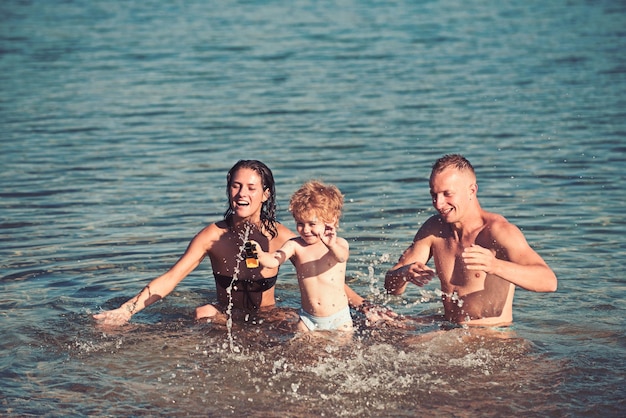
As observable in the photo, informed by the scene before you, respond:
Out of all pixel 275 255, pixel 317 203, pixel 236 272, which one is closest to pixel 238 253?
pixel 236 272

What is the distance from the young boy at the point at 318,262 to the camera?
21.5 feet

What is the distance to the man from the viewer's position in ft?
21.0

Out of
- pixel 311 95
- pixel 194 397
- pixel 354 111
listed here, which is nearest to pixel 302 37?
pixel 311 95

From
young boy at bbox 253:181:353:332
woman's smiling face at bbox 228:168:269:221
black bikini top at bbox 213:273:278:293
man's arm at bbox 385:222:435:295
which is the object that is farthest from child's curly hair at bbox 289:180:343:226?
black bikini top at bbox 213:273:278:293

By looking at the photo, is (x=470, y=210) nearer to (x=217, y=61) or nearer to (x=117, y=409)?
(x=117, y=409)

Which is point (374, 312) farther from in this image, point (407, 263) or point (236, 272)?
point (236, 272)

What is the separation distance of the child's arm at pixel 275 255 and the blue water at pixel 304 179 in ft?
2.08

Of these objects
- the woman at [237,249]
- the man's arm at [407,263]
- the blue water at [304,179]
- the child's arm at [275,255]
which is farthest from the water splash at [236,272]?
the man's arm at [407,263]

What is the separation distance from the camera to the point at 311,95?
17281 millimetres

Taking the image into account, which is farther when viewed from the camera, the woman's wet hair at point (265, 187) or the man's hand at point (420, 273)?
the woman's wet hair at point (265, 187)

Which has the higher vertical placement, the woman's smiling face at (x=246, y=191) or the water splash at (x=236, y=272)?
the woman's smiling face at (x=246, y=191)

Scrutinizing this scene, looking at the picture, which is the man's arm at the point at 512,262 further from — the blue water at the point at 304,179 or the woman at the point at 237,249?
the woman at the point at 237,249

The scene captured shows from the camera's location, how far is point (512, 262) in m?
6.47

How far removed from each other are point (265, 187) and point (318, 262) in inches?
35.4
